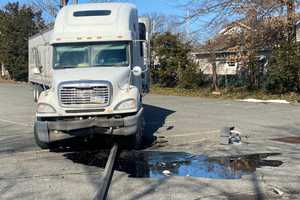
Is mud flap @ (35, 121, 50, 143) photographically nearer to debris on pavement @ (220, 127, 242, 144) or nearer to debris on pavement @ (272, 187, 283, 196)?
debris on pavement @ (220, 127, 242, 144)

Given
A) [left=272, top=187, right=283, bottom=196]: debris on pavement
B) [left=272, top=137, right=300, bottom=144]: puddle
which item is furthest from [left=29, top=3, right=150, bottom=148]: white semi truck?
[left=272, top=187, right=283, bottom=196]: debris on pavement

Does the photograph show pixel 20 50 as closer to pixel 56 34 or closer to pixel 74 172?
pixel 56 34

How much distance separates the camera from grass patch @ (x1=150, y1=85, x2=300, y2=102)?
2865cm

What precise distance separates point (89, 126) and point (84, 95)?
73 cm

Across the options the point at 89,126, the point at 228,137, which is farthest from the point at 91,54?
the point at 228,137

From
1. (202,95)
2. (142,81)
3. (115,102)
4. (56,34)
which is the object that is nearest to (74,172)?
(115,102)

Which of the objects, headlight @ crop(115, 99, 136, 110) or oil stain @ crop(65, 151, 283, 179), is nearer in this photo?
oil stain @ crop(65, 151, 283, 179)

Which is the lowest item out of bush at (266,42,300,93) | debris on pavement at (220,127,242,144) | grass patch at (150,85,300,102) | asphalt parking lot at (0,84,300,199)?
asphalt parking lot at (0,84,300,199)

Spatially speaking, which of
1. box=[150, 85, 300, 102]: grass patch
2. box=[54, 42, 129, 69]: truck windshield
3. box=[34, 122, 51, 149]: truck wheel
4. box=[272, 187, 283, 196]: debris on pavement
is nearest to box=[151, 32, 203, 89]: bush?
box=[150, 85, 300, 102]: grass patch

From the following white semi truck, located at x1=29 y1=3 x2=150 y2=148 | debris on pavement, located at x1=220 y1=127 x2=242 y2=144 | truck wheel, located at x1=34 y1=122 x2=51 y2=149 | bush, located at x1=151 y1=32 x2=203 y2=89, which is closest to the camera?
white semi truck, located at x1=29 y1=3 x2=150 y2=148

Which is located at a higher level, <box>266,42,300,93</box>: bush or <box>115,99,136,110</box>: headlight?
<box>266,42,300,93</box>: bush

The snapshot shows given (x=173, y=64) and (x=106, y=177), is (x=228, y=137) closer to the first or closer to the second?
(x=106, y=177)

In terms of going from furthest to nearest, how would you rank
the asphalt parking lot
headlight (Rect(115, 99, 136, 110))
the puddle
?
1. the puddle
2. headlight (Rect(115, 99, 136, 110))
3. the asphalt parking lot

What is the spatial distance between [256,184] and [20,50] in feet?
167
